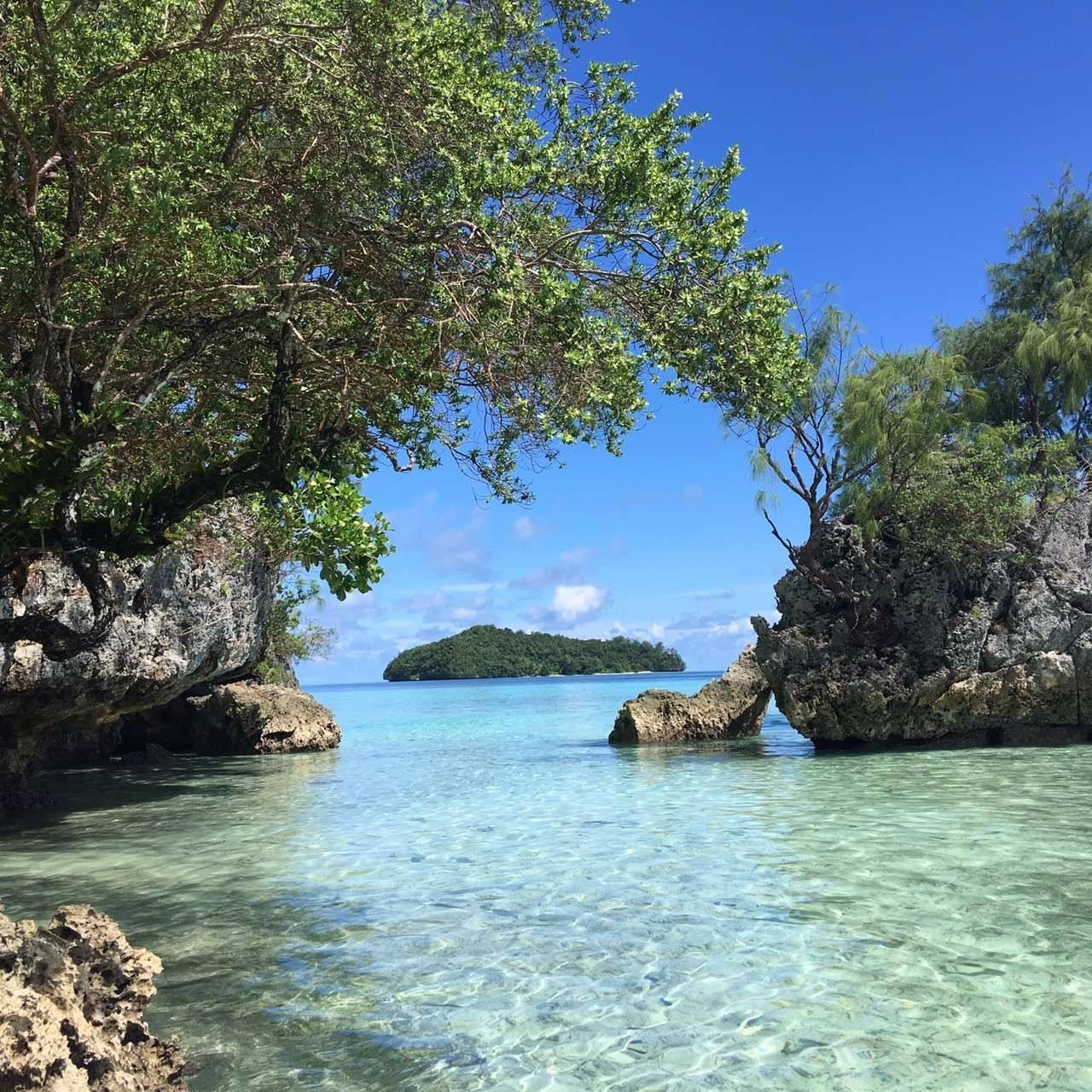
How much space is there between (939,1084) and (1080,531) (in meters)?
22.3

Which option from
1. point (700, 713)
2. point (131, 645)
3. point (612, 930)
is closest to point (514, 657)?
point (700, 713)

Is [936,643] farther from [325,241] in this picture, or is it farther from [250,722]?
[325,241]

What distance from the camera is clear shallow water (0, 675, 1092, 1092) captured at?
4.77m

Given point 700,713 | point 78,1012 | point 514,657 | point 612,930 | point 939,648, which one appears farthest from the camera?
point 514,657

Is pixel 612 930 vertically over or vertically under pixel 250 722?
Result: under

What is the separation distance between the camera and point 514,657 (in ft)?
405

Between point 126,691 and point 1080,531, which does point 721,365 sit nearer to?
point 126,691

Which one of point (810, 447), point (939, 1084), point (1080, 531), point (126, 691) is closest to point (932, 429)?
point (810, 447)

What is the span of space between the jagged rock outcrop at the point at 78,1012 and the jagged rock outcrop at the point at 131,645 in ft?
23.3

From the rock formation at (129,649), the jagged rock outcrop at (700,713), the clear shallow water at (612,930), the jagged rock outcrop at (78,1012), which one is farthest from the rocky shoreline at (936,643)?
the jagged rock outcrop at (78,1012)

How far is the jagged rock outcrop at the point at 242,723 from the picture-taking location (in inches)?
945

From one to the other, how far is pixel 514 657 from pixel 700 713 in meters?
99.1

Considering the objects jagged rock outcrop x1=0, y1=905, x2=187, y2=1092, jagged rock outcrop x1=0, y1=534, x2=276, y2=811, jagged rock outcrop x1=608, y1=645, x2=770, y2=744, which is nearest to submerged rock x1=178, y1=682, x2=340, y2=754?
jagged rock outcrop x1=0, y1=534, x2=276, y2=811

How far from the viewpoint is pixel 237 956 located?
6438 millimetres
